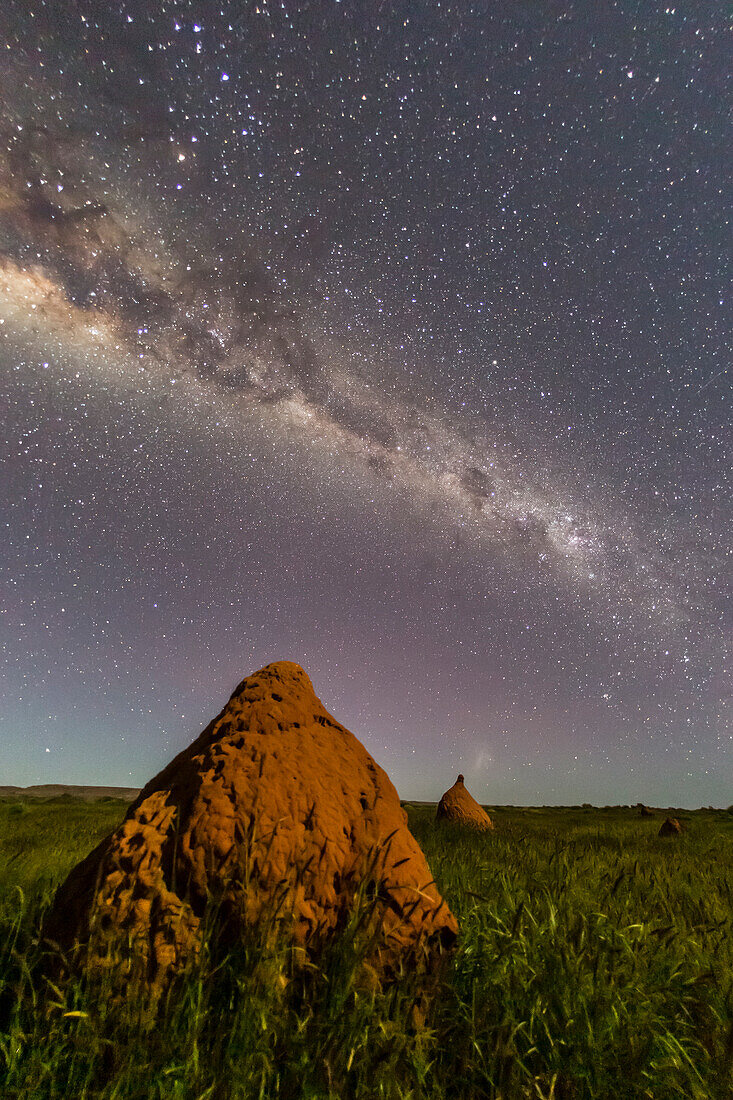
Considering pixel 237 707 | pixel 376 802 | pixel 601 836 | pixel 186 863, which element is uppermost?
pixel 237 707

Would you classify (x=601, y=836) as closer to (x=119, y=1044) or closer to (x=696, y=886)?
(x=696, y=886)

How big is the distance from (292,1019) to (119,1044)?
2.36 feet

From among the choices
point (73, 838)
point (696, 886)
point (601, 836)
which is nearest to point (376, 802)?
point (696, 886)

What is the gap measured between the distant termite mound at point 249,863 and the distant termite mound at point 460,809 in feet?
41.7

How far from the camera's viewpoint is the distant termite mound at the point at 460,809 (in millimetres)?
15117

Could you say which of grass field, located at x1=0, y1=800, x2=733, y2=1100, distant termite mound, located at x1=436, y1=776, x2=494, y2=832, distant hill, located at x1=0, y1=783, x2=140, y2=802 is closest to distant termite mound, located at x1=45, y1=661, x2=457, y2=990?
grass field, located at x1=0, y1=800, x2=733, y2=1100

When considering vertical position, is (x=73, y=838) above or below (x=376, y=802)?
below

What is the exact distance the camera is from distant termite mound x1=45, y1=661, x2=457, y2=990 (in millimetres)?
2521

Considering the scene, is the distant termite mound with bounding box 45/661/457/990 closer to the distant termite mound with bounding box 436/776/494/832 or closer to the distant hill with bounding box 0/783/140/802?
the distant termite mound with bounding box 436/776/494/832

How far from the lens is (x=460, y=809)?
1570 centimetres

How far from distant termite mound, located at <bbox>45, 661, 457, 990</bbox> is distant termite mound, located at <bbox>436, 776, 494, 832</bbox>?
12.7 meters

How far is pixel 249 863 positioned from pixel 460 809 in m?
15.0

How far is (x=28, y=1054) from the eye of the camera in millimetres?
2146

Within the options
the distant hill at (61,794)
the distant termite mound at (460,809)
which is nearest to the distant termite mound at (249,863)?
the distant termite mound at (460,809)
